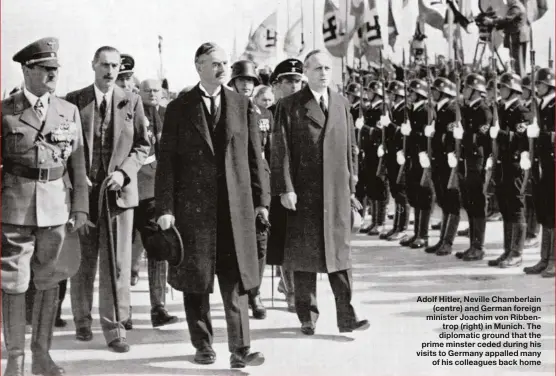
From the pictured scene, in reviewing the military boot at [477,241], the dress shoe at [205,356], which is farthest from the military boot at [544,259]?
the dress shoe at [205,356]

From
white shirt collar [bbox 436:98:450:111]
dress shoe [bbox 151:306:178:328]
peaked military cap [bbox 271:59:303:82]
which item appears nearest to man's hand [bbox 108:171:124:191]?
dress shoe [bbox 151:306:178:328]

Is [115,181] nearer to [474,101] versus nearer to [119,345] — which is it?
[119,345]

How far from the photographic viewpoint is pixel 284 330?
Result: 5.83 metres

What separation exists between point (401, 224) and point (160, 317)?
15.3 ft

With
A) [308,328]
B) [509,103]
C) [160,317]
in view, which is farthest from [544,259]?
[160,317]

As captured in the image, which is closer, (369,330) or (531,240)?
(369,330)

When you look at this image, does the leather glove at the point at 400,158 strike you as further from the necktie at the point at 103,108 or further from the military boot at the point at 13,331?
the military boot at the point at 13,331

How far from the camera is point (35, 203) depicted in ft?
15.3

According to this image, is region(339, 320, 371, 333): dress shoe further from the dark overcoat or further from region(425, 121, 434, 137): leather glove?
region(425, 121, 434, 137): leather glove

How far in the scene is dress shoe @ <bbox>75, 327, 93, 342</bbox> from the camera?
5559mm

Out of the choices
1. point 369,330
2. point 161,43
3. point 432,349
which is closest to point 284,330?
point 369,330

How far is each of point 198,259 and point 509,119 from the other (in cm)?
435

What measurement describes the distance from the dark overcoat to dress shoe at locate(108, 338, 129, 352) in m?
0.64

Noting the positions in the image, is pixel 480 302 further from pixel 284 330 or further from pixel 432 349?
pixel 284 330
